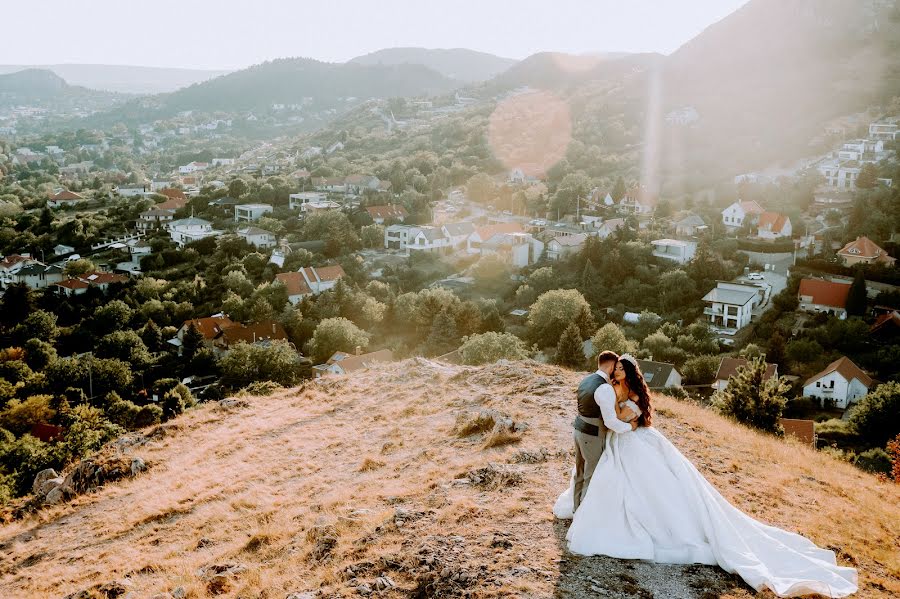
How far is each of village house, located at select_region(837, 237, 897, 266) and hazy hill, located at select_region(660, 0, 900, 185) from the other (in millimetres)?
21390

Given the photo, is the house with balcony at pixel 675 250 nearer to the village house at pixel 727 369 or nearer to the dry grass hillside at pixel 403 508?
the village house at pixel 727 369

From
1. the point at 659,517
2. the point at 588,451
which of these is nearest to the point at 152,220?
the point at 588,451

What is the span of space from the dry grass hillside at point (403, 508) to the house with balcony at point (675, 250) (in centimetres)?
2751

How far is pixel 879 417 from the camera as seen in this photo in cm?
1958

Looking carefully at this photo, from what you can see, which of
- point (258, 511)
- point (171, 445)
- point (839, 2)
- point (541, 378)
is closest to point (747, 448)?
point (541, 378)

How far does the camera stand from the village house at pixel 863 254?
1339 inches

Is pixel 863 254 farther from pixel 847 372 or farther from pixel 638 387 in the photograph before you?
pixel 638 387

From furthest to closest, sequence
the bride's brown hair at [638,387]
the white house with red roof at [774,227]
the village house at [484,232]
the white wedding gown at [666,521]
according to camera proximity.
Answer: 1. the village house at [484,232]
2. the white house with red roof at [774,227]
3. the bride's brown hair at [638,387]
4. the white wedding gown at [666,521]

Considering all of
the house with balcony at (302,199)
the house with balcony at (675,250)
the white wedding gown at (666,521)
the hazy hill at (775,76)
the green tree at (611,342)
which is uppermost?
the hazy hill at (775,76)

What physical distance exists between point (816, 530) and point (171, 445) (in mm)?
9573

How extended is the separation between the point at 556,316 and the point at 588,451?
23743mm

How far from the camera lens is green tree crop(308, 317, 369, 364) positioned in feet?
93.7

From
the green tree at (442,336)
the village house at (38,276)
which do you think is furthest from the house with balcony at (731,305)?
the village house at (38,276)

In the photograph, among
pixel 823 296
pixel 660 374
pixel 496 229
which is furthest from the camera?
pixel 496 229
